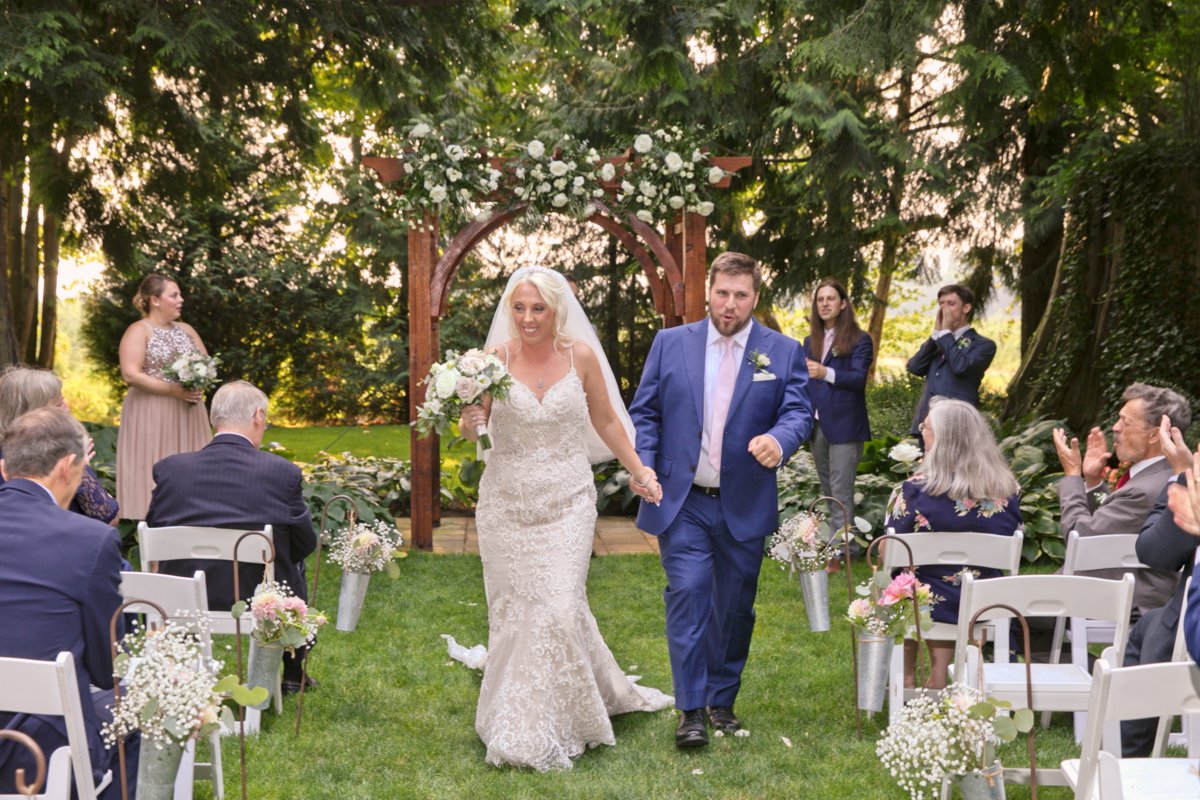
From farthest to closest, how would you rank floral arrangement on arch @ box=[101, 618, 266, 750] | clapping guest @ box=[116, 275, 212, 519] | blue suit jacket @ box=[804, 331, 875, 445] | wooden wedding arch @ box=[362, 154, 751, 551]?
wooden wedding arch @ box=[362, 154, 751, 551]
blue suit jacket @ box=[804, 331, 875, 445]
clapping guest @ box=[116, 275, 212, 519]
floral arrangement on arch @ box=[101, 618, 266, 750]

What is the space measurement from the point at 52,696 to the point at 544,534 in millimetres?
2417

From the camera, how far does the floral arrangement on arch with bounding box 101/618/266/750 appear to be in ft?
10.2

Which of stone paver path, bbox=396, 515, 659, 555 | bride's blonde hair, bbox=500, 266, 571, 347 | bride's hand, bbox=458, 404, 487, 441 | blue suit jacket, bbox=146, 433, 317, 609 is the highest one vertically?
bride's blonde hair, bbox=500, 266, 571, 347

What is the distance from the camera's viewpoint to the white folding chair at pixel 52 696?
2732 millimetres

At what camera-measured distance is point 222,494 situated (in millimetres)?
5070

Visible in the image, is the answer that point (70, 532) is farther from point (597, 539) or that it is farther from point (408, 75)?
point (408, 75)

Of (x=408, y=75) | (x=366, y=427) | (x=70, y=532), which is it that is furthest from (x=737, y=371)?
(x=366, y=427)

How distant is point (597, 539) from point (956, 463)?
4.93m

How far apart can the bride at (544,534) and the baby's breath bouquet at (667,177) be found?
137 inches

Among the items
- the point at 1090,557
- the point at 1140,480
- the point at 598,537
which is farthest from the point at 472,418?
the point at 598,537

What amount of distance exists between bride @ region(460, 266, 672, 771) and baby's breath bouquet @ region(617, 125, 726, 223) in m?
3.48

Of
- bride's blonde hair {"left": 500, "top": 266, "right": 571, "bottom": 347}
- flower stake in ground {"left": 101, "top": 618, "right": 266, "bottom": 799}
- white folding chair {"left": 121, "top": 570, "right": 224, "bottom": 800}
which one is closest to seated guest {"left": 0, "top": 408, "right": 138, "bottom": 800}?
flower stake in ground {"left": 101, "top": 618, "right": 266, "bottom": 799}

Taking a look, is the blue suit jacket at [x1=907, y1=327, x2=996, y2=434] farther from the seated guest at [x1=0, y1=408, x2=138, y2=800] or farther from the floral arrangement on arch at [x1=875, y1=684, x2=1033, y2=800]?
the seated guest at [x1=0, y1=408, x2=138, y2=800]

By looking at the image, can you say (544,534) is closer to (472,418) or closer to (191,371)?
(472,418)
